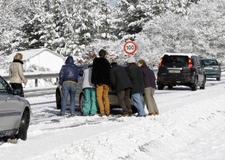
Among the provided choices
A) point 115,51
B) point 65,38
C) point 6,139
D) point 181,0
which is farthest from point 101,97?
point 181,0

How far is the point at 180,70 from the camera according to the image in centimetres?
2659

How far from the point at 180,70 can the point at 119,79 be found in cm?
1196

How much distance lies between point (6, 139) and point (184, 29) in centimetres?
5312

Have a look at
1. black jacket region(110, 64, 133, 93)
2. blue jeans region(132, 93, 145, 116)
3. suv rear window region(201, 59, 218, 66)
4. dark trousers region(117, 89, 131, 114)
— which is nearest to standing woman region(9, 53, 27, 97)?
black jacket region(110, 64, 133, 93)

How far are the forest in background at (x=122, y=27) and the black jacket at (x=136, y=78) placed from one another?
132 ft

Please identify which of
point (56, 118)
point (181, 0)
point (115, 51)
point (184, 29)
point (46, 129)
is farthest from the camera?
point (181, 0)

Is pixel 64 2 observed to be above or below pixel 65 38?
above

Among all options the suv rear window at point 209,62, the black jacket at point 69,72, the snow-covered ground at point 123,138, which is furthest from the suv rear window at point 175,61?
the suv rear window at point 209,62

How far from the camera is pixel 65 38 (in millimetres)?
74062

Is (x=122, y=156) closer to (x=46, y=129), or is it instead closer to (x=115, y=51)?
(x=46, y=129)

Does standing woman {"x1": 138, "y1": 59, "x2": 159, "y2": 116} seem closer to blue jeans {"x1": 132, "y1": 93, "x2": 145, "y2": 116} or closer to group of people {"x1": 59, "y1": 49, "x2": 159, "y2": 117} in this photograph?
group of people {"x1": 59, "y1": 49, "x2": 159, "y2": 117}

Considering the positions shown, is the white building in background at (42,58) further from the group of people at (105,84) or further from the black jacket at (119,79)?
the black jacket at (119,79)

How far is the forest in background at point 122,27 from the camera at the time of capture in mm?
61469

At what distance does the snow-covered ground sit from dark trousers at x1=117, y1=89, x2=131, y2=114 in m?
0.43
